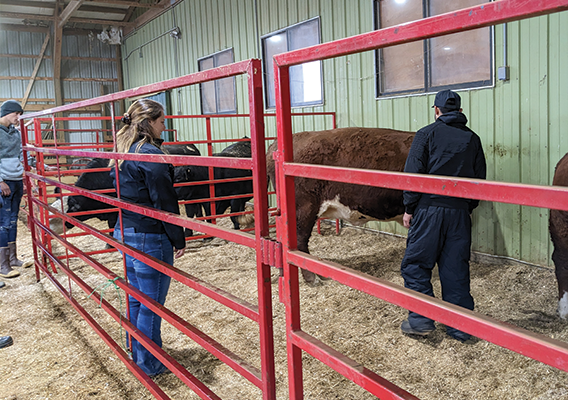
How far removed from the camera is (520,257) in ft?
15.3

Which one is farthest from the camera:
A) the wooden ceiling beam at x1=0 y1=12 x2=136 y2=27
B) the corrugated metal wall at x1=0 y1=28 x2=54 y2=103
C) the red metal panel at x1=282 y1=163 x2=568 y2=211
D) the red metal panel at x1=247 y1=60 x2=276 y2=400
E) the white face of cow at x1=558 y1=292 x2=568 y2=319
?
the corrugated metal wall at x1=0 y1=28 x2=54 y2=103

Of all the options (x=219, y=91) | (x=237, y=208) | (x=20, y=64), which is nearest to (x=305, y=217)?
(x=237, y=208)

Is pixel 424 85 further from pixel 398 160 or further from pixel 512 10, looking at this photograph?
pixel 512 10

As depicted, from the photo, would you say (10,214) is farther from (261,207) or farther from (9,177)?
(261,207)

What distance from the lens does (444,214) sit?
3012 mm

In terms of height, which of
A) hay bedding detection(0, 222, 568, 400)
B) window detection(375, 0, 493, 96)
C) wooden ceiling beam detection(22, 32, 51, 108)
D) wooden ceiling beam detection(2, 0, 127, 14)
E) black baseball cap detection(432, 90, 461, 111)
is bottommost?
hay bedding detection(0, 222, 568, 400)

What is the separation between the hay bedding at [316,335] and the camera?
266 cm

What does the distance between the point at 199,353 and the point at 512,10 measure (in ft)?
9.60

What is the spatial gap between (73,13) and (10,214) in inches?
424

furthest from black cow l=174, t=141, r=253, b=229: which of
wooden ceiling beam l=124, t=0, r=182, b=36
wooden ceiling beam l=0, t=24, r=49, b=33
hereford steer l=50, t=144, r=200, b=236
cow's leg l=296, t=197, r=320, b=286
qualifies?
wooden ceiling beam l=0, t=24, r=49, b=33

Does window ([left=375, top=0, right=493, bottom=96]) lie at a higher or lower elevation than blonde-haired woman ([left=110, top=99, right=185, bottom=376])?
higher

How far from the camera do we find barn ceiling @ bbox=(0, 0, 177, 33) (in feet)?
41.3

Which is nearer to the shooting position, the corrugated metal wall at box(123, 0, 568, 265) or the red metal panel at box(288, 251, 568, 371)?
the red metal panel at box(288, 251, 568, 371)

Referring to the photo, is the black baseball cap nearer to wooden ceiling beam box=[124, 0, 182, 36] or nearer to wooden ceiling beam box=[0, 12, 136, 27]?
wooden ceiling beam box=[124, 0, 182, 36]
